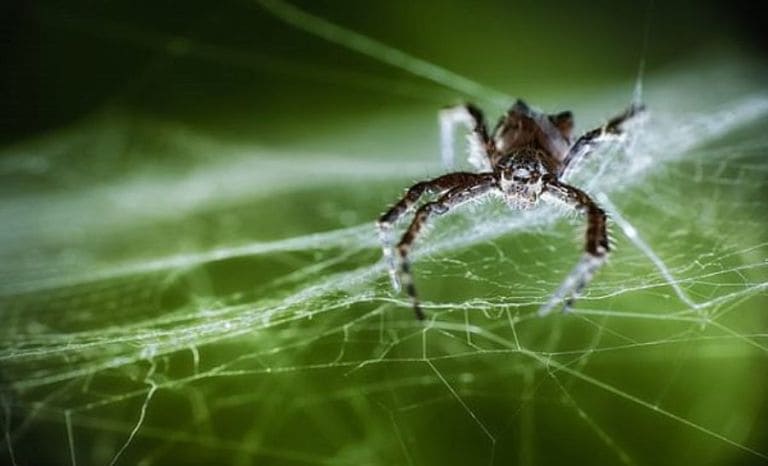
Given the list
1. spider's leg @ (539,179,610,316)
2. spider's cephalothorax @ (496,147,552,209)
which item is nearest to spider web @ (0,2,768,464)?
spider's leg @ (539,179,610,316)

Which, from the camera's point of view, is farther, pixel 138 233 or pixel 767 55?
pixel 767 55

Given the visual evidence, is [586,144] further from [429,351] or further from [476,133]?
[429,351]

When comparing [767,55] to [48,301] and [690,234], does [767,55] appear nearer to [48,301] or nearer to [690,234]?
[690,234]

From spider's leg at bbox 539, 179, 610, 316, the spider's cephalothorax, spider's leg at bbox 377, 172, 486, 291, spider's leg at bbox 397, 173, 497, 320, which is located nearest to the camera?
spider's leg at bbox 539, 179, 610, 316

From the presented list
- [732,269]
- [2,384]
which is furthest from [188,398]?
[732,269]

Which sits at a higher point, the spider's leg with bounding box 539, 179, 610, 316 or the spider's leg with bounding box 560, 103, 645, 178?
the spider's leg with bounding box 560, 103, 645, 178

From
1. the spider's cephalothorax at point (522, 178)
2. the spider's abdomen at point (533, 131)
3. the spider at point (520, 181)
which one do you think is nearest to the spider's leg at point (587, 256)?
the spider at point (520, 181)

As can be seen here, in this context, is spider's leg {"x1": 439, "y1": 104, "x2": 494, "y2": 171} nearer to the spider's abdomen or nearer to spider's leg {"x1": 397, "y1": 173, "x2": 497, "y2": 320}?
the spider's abdomen

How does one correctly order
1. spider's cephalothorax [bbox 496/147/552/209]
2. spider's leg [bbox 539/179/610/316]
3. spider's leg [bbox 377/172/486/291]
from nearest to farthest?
spider's leg [bbox 539/179/610/316], spider's leg [bbox 377/172/486/291], spider's cephalothorax [bbox 496/147/552/209]
